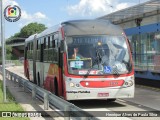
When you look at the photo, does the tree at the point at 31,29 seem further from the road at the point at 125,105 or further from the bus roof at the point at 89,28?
the bus roof at the point at 89,28

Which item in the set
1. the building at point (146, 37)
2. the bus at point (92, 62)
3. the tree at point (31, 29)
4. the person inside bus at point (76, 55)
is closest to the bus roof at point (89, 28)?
the bus at point (92, 62)

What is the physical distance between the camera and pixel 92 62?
14203mm

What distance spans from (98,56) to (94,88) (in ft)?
3.66

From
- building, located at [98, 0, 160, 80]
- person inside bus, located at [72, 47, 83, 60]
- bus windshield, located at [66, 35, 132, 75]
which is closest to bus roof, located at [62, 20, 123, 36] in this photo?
bus windshield, located at [66, 35, 132, 75]

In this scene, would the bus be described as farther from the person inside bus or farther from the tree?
the tree

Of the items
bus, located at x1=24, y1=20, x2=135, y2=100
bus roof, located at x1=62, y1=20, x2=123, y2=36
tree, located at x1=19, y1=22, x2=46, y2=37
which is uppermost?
tree, located at x1=19, y1=22, x2=46, y2=37

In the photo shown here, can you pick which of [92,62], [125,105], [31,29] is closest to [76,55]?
[92,62]

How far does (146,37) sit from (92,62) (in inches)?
473

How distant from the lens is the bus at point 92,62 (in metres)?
13.9

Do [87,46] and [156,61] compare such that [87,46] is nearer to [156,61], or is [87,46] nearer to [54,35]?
[54,35]

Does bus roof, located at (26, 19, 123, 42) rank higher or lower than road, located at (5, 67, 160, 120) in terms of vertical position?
higher

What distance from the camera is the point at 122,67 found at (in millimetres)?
14266

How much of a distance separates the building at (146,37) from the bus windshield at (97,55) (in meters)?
8.03

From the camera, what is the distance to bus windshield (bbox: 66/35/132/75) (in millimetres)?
14094
